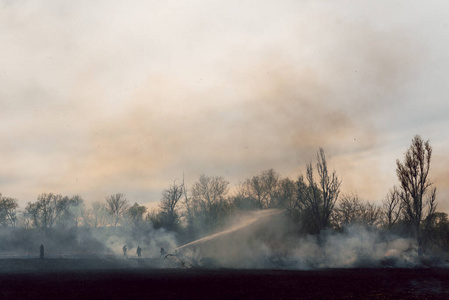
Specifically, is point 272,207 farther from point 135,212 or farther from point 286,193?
point 135,212

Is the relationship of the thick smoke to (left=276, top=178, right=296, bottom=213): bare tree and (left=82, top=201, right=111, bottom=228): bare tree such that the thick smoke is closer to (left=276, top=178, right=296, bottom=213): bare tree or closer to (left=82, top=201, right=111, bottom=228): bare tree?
(left=276, top=178, right=296, bottom=213): bare tree

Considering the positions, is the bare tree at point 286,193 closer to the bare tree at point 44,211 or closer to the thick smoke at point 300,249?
the thick smoke at point 300,249

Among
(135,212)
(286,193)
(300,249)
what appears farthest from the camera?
(135,212)

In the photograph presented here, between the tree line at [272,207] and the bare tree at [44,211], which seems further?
the bare tree at [44,211]

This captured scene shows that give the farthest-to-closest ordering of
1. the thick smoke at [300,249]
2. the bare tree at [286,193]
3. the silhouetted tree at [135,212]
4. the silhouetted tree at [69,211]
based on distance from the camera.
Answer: the silhouetted tree at [135,212], the silhouetted tree at [69,211], the bare tree at [286,193], the thick smoke at [300,249]

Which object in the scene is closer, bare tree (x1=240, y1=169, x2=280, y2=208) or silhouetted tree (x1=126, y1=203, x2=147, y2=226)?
bare tree (x1=240, y1=169, x2=280, y2=208)

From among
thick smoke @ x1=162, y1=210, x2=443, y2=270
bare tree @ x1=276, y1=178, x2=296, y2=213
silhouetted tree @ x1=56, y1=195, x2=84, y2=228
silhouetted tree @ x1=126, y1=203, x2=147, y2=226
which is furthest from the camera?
silhouetted tree @ x1=126, y1=203, x2=147, y2=226

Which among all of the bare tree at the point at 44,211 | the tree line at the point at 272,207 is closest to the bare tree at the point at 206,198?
the tree line at the point at 272,207

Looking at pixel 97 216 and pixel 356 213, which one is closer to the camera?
pixel 356 213

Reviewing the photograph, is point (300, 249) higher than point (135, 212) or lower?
lower

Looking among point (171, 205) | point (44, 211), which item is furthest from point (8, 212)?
point (171, 205)

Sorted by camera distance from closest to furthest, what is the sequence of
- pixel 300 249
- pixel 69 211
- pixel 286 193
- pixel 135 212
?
pixel 300 249, pixel 286 193, pixel 69 211, pixel 135 212

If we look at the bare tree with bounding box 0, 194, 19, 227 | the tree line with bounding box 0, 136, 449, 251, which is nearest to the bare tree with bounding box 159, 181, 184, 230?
the tree line with bounding box 0, 136, 449, 251

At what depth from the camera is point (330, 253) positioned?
5125 centimetres
